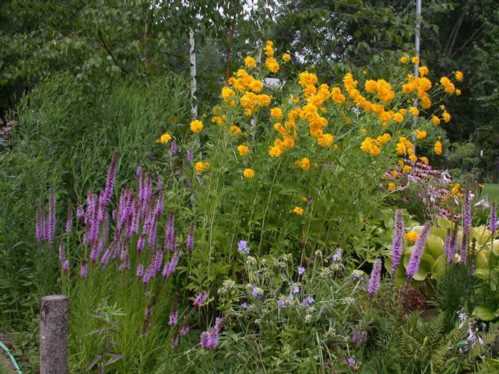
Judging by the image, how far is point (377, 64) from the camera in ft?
21.4

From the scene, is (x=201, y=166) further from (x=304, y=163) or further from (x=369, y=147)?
→ (x=369, y=147)

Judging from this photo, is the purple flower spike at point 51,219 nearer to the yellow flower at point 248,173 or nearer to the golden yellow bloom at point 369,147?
the yellow flower at point 248,173

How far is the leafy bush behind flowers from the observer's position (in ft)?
9.66

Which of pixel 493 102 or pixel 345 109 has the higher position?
pixel 345 109

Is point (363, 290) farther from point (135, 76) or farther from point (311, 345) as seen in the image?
point (135, 76)

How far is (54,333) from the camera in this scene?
2002 mm

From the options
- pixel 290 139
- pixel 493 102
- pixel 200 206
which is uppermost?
pixel 290 139

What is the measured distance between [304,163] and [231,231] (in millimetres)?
598

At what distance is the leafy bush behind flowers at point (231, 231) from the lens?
9.66 ft

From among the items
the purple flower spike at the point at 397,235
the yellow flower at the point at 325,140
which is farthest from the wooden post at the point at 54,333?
the yellow flower at the point at 325,140

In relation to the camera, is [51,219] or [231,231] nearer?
[51,219]

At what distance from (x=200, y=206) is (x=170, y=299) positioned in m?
0.54

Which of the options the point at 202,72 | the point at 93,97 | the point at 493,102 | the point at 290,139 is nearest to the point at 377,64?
the point at 202,72

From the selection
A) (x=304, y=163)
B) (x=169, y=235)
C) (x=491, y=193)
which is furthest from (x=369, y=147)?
(x=491, y=193)
